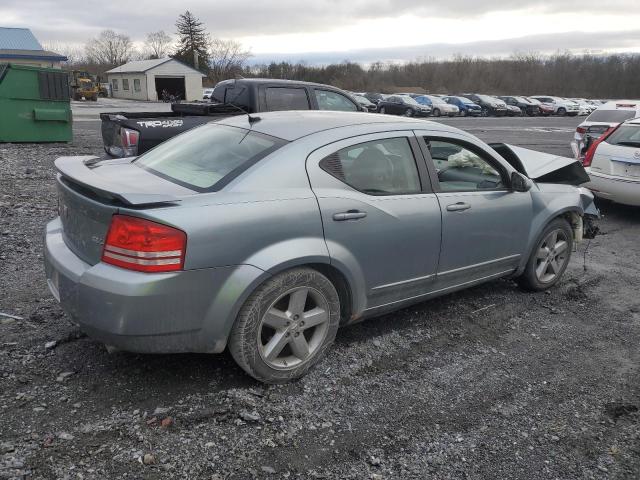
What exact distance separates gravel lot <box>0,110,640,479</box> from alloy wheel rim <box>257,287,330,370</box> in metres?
0.18

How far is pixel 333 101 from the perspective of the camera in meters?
9.18

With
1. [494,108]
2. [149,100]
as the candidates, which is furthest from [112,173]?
[149,100]

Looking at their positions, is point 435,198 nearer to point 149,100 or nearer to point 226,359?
point 226,359

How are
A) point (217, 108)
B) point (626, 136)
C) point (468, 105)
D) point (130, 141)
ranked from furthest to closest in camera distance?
1. point (468, 105)
2. point (217, 108)
3. point (626, 136)
4. point (130, 141)

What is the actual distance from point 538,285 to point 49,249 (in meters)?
4.03

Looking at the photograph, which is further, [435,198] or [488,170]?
[488,170]

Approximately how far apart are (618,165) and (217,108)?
6.13m

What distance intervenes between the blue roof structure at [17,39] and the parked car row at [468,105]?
32700mm

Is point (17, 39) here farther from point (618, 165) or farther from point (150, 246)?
point (150, 246)

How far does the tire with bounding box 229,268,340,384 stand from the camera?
119 inches

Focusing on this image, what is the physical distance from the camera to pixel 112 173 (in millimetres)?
3533

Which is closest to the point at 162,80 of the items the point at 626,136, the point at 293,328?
the point at 626,136

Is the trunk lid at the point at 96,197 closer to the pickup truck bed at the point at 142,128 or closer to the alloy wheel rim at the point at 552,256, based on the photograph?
the alloy wheel rim at the point at 552,256

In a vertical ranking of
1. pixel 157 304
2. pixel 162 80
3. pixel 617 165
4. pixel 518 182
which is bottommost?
pixel 157 304
